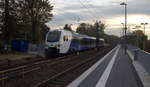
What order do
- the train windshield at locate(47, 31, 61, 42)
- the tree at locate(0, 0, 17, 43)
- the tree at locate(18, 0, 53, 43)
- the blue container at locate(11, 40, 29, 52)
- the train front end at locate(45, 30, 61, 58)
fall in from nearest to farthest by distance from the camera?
the train front end at locate(45, 30, 61, 58) < the train windshield at locate(47, 31, 61, 42) < the blue container at locate(11, 40, 29, 52) < the tree at locate(0, 0, 17, 43) < the tree at locate(18, 0, 53, 43)

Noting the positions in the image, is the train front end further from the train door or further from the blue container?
the blue container

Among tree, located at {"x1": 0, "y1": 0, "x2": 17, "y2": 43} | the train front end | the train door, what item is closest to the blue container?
tree, located at {"x1": 0, "y1": 0, "x2": 17, "y2": 43}

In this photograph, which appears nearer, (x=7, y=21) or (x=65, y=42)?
(x=65, y=42)

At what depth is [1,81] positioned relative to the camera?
12.7 m

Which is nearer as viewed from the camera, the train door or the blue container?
the train door

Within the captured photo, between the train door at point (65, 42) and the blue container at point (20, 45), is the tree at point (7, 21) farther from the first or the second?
the train door at point (65, 42)

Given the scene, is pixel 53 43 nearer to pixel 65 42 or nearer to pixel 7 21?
pixel 65 42

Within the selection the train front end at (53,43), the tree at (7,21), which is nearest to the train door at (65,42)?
the train front end at (53,43)

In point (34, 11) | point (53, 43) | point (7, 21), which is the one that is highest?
point (34, 11)

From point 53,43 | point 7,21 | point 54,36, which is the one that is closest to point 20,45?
point 7,21

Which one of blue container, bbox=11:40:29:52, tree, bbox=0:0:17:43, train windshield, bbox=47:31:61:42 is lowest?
Result: blue container, bbox=11:40:29:52

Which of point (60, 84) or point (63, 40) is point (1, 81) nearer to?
point (60, 84)

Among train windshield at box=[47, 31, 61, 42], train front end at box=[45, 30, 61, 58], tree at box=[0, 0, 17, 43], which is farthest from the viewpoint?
tree at box=[0, 0, 17, 43]

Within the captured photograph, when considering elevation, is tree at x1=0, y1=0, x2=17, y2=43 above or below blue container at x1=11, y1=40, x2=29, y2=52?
above
